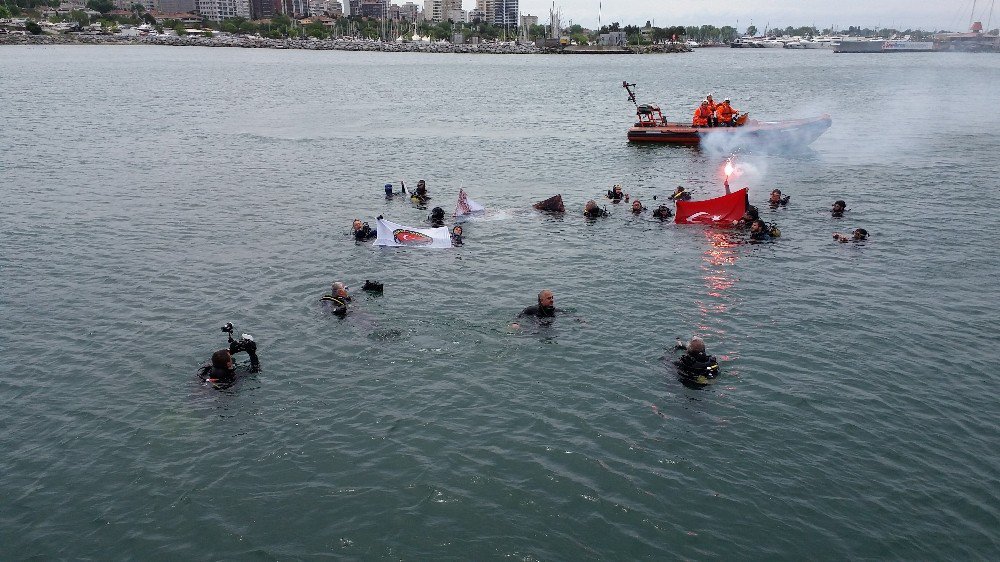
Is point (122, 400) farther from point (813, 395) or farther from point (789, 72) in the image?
point (789, 72)

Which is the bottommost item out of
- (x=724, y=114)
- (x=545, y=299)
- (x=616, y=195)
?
(x=545, y=299)

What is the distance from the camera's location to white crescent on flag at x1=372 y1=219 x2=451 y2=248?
31.2 m

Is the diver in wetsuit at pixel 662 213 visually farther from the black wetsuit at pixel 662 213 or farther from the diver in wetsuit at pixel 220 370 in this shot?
the diver in wetsuit at pixel 220 370

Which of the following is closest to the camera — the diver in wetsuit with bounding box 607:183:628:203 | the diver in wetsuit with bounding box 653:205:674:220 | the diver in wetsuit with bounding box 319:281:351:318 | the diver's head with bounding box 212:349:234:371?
the diver's head with bounding box 212:349:234:371

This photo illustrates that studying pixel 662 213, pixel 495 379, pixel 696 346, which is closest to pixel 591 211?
pixel 662 213

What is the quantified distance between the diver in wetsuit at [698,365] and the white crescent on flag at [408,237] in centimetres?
1464

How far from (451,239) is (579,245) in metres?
5.85

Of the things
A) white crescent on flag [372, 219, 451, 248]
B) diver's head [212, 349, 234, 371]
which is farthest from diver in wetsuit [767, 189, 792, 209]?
diver's head [212, 349, 234, 371]

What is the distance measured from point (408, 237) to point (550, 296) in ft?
35.4

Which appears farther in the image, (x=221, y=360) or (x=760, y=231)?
(x=760, y=231)

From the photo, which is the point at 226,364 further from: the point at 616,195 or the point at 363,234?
the point at 616,195

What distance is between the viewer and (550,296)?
22.5 meters

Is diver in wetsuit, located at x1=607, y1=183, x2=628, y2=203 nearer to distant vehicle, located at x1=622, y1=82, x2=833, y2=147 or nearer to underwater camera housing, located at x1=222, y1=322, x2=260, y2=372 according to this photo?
distant vehicle, located at x1=622, y1=82, x2=833, y2=147

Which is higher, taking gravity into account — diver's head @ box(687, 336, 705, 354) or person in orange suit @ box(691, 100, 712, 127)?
person in orange suit @ box(691, 100, 712, 127)
